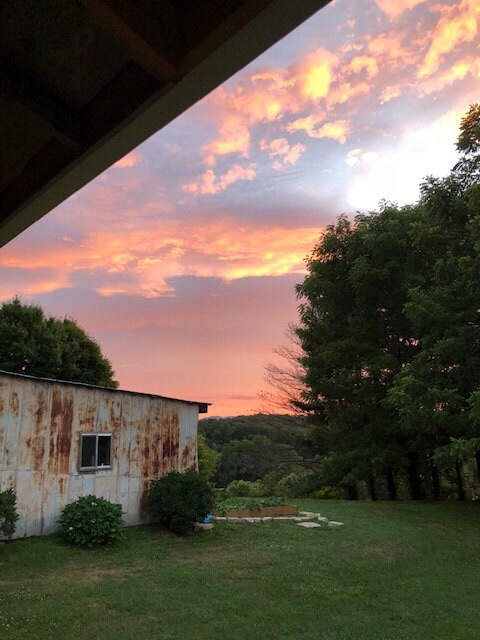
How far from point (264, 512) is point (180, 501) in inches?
140

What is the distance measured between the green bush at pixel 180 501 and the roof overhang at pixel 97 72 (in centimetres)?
1054

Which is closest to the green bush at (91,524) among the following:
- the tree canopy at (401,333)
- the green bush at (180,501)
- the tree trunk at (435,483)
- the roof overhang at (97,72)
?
the green bush at (180,501)

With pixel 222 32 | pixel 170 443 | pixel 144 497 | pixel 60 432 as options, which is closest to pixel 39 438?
pixel 60 432

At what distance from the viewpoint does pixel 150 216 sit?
462 inches

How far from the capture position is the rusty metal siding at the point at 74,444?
33.3 ft

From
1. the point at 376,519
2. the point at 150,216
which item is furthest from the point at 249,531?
the point at 150,216

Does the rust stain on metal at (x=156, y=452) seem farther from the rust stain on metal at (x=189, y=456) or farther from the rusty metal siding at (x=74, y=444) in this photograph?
the rust stain on metal at (x=189, y=456)

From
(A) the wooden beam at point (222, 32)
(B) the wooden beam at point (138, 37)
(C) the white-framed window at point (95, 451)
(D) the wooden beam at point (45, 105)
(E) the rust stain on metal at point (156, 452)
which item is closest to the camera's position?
(A) the wooden beam at point (222, 32)

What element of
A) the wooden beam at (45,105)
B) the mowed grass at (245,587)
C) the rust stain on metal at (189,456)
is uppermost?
the wooden beam at (45,105)

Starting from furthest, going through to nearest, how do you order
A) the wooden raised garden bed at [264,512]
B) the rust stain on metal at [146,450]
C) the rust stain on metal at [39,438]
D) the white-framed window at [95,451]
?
the wooden raised garden bed at [264,512] → the rust stain on metal at [146,450] → the white-framed window at [95,451] → the rust stain on metal at [39,438]

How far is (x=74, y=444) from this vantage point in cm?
1128

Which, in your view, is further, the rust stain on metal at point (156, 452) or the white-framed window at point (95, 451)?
the rust stain on metal at point (156, 452)

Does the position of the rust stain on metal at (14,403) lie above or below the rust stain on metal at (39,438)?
above

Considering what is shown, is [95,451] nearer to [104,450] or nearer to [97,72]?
[104,450]
